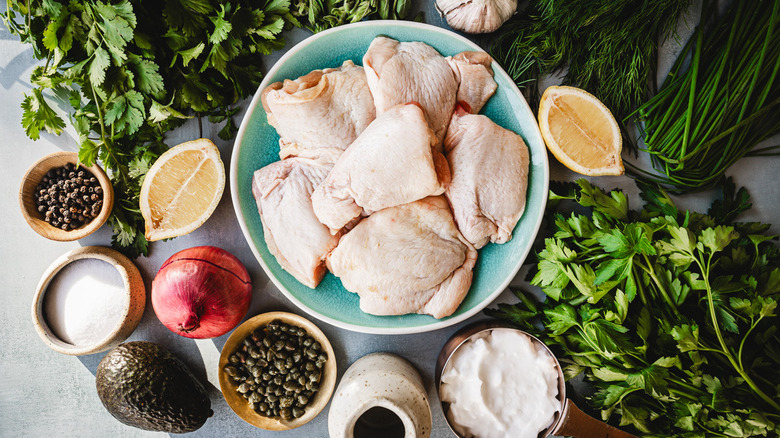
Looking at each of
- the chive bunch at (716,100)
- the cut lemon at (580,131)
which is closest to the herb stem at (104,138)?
the cut lemon at (580,131)

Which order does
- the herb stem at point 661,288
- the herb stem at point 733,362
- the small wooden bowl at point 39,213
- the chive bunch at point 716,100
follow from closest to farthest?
the herb stem at point 733,362, the herb stem at point 661,288, the chive bunch at point 716,100, the small wooden bowl at point 39,213

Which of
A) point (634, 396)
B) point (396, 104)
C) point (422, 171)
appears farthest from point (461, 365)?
point (396, 104)

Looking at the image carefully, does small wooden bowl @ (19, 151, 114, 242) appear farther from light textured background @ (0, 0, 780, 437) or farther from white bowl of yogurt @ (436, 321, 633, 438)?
white bowl of yogurt @ (436, 321, 633, 438)

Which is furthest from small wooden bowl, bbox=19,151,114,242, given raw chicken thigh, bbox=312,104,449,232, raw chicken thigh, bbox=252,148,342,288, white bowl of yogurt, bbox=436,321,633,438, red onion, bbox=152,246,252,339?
white bowl of yogurt, bbox=436,321,633,438

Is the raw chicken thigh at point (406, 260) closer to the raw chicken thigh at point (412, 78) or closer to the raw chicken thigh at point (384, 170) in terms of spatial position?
the raw chicken thigh at point (384, 170)

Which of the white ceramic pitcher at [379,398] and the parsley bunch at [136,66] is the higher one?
the parsley bunch at [136,66]

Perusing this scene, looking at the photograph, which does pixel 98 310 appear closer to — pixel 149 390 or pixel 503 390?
pixel 149 390

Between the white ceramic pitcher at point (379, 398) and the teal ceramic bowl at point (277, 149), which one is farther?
the teal ceramic bowl at point (277, 149)
